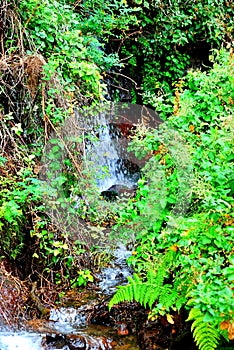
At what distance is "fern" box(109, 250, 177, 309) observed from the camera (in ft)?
10.8

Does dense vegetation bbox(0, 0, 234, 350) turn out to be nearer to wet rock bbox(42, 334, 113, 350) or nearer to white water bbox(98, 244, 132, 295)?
white water bbox(98, 244, 132, 295)

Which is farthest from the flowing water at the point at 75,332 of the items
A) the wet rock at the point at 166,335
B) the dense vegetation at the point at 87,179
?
the dense vegetation at the point at 87,179

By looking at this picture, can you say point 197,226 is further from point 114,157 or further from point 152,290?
point 114,157

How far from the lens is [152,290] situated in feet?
11.0

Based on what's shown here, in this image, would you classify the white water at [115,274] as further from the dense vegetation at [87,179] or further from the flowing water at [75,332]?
the dense vegetation at [87,179]

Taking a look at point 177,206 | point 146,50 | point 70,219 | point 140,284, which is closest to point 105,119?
point 146,50

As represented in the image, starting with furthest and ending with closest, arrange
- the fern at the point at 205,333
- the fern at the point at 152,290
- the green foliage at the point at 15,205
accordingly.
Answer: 1. the green foliage at the point at 15,205
2. the fern at the point at 152,290
3. the fern at the point at 205,333

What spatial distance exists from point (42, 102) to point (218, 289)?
2.69 meters

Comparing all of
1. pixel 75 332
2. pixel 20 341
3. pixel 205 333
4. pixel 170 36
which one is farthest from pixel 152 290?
pixel 170 36

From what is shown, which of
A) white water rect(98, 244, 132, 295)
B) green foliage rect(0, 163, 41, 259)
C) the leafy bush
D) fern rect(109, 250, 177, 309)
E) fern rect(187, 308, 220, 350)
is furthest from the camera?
white water rect(98, 244, 132, 295)

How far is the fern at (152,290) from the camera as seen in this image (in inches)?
130

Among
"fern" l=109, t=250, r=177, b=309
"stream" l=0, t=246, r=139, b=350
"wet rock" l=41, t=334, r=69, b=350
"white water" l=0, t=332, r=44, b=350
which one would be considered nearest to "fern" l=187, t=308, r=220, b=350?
"fern" l=109, t=250, r=177, b=309

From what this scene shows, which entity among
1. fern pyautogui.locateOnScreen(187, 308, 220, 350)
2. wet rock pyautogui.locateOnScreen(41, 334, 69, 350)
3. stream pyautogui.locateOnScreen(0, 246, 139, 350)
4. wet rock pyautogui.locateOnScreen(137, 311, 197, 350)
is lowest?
stream pyautogui.locateOnScreen(0, 246, 139, 350)

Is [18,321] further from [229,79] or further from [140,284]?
[229,79]
